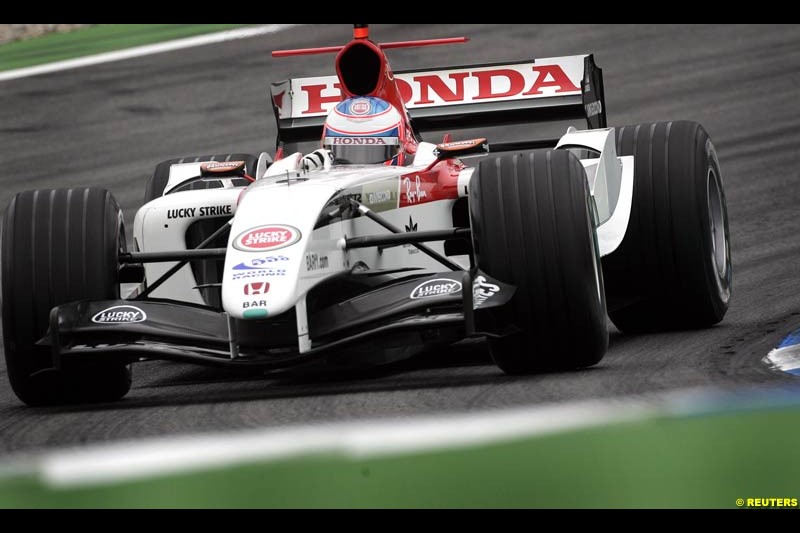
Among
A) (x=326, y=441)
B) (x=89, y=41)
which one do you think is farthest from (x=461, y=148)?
(x=89, y=41)

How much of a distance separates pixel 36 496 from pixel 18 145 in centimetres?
1317

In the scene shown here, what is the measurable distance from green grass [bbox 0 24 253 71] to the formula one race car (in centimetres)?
1253

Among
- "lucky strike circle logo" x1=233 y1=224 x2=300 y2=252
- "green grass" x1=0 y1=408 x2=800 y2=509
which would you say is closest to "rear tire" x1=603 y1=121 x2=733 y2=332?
"lucky strike circle logo" x1=233 y1=224 x2=300 y2=252

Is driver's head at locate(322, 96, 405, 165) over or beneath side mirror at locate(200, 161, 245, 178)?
over

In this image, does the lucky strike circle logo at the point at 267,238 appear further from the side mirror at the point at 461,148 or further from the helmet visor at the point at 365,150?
the helmet visor at the point at 365,150

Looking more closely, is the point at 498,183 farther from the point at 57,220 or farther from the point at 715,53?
the point at 715,53

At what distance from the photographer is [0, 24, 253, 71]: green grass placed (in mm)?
20953

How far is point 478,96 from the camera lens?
10797mm

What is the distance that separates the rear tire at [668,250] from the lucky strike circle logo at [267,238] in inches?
97.4

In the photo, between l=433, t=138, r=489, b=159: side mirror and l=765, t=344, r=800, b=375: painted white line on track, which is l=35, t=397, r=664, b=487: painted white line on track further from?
l=433, t=138, r=489, b=159: side mirror

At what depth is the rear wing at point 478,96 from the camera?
10.5 meters

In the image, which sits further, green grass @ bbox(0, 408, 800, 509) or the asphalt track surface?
the asphalt track surface

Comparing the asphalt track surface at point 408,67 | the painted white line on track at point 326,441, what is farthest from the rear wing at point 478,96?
the painted white line on track at point 326,441

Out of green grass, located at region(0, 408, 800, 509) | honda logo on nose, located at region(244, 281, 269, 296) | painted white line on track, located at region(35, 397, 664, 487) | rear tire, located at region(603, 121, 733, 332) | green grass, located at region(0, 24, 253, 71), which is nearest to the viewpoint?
green grass, located at region(0, 408, 800, 509)
